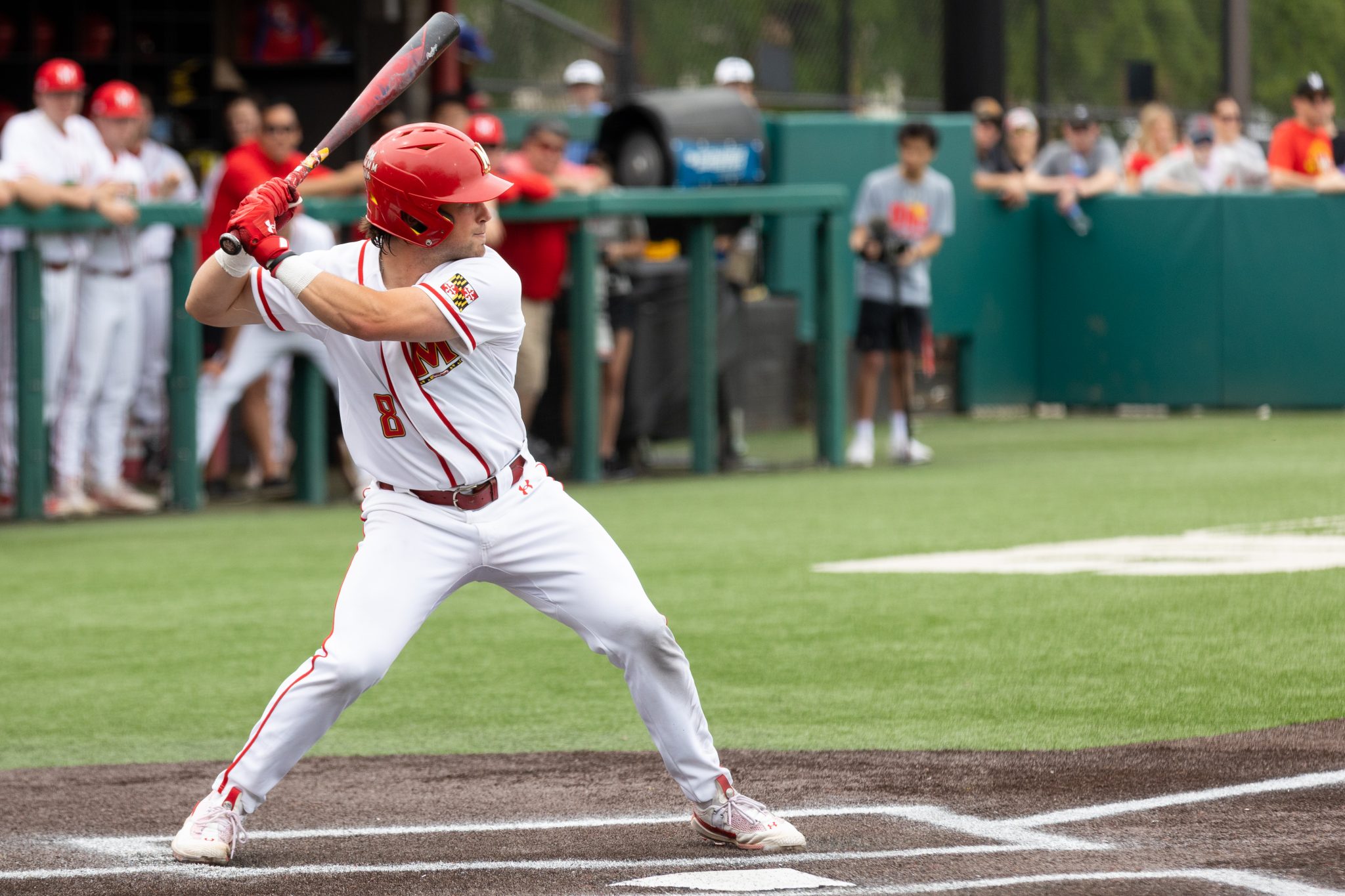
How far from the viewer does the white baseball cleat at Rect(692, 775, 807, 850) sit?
4613mm

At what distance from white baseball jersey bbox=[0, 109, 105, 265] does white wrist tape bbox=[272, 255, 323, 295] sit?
693 cm

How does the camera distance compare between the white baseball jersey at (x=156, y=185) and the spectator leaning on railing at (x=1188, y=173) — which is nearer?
the white baseball jersey at (x=156, y=185)

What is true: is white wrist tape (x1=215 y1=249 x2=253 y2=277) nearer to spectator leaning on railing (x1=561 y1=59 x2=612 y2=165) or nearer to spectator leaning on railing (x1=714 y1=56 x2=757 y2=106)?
spectator leaning on railing (x1=561 y1=59 x2=612 y2=165)

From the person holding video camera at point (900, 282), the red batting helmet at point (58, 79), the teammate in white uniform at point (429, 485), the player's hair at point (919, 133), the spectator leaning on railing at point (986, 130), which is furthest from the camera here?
the spectator leaning on railing at point (986, 130)

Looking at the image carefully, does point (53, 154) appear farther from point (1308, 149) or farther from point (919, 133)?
point (1308, 149)

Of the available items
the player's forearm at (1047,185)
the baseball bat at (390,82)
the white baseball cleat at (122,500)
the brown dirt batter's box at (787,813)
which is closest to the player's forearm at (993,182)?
the player's forearm at (1047,185)

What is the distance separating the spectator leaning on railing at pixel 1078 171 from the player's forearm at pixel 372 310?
1370 centimetres

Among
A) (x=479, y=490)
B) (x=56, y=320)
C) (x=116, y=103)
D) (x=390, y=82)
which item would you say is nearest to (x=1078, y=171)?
(x=116, y=103)

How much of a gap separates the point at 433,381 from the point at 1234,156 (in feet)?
47.4

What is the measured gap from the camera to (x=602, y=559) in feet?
15.4

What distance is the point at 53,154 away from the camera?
11.2m

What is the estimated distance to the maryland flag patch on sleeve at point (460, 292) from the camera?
4551 mm

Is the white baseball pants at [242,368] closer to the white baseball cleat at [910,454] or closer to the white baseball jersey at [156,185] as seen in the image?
the white baseball jersey at [156,185]

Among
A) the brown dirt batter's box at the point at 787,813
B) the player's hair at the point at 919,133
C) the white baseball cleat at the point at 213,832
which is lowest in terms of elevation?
the brown dirt batter's box at the point at 787,813
